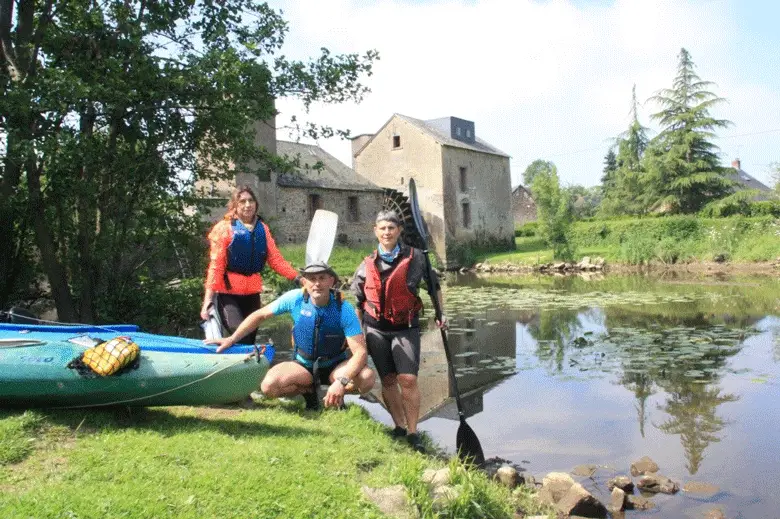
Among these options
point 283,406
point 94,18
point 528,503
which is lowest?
point 528,503

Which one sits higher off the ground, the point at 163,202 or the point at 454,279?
the point at 163,202

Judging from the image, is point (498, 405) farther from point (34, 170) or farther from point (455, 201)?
point (455, 201)

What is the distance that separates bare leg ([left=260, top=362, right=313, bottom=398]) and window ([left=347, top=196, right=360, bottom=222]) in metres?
Answer: 26.6

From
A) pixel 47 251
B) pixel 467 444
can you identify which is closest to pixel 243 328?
pixel 467 444

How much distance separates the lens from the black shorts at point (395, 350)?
4852mm

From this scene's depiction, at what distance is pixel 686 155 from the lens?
112 feet

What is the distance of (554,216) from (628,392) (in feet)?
72.2

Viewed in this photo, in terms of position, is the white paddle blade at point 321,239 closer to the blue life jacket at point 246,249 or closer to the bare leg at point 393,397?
the blue life jacket at point 246,249

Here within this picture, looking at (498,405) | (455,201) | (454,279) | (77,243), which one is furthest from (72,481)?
(455,201)

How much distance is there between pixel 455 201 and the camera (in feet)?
115

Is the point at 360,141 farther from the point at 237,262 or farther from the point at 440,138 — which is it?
the point at 237,262

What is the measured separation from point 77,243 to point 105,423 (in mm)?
5732

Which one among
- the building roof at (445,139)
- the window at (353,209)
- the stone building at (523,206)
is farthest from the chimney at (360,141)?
the stone building at (523,206)

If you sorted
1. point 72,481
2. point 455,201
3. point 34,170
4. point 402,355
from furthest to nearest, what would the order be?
point 455,201 → point 34,170 → point 402,355 → point 72,481
